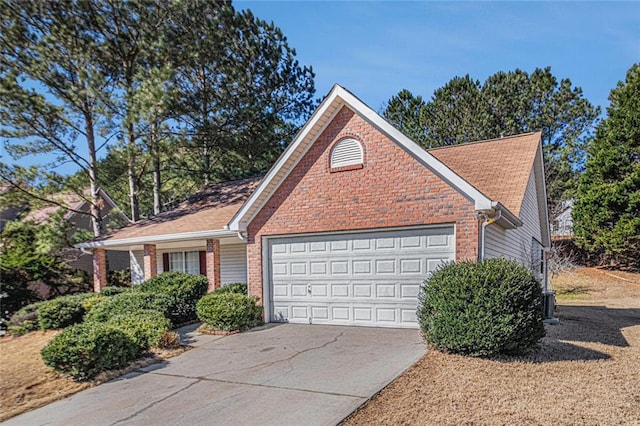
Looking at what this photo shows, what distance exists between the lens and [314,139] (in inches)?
407

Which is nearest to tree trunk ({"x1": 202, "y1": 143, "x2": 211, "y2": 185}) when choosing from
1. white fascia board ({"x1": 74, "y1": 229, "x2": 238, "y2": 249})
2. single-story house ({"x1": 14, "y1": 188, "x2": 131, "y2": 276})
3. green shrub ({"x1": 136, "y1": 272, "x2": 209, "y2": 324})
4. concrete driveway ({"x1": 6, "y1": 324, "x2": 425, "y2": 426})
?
single-story house ({"x1": 14, "y1": 188, "x2": 131, "y2": 276})

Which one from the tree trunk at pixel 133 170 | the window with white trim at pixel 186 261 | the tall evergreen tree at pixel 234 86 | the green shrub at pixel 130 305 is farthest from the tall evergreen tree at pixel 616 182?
the tree trunk at pixel 133 170

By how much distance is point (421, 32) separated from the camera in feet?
33.1

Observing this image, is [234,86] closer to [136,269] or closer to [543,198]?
[136,269]

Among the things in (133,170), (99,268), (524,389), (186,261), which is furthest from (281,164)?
(133,170)

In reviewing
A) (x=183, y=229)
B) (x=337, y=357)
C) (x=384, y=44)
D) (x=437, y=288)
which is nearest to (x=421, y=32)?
(x=384, y=44)

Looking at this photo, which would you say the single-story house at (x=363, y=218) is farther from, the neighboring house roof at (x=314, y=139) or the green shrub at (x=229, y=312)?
the green shrub at (x=229, y=312)

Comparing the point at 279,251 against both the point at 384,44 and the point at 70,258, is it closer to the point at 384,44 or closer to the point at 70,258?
the point at 384,44

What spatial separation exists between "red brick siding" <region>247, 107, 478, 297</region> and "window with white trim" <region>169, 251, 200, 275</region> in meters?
6.06

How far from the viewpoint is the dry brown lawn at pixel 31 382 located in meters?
6.35

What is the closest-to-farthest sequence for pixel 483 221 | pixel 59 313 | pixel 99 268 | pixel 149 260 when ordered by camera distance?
1. pixel 483 221
2. pixel 59 313
3. pixel 149 260
4. pixel 99 268

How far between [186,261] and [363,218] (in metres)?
9.76

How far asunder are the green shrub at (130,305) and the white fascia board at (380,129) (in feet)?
9.34

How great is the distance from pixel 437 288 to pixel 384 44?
6.79 m
